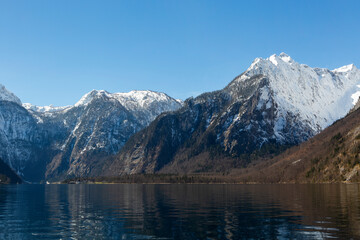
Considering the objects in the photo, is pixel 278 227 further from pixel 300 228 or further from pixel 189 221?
pixel 189 221

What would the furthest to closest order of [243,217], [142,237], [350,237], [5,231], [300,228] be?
[243,217] < [5,231] < [300,228] < [142,237] < [350,237]

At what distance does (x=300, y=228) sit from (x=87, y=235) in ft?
117

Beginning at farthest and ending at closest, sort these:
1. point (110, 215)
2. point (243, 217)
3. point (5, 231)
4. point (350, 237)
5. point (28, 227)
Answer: point (110, 215) → point (243, 217) → point (28, 227) → point (5, 231) → point (350, 237)

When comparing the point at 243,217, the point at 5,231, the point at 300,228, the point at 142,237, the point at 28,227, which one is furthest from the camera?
the point at 243,217

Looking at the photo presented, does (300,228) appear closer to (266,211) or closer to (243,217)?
(243,217)

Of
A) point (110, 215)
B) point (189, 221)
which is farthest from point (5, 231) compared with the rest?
point (189, 221)

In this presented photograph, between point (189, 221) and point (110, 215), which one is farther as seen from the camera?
point (110, 215)

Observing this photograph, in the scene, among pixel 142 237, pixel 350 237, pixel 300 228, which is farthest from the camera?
pixel 300 228

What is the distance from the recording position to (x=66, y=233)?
63.6 m

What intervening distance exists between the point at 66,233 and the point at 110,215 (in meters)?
24.9

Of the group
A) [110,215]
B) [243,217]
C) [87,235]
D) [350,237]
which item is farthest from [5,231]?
[350,237]

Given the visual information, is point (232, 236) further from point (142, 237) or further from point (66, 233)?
point (66, 233)

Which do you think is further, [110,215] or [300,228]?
[110,215]

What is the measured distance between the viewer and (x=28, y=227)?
235 feet
